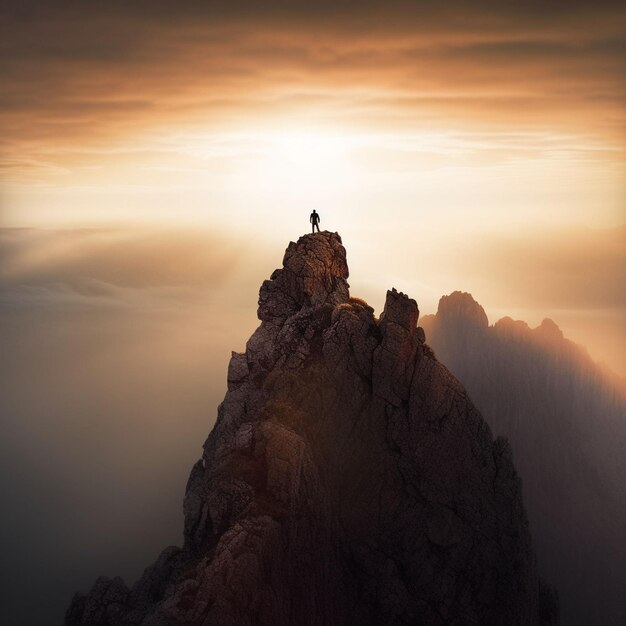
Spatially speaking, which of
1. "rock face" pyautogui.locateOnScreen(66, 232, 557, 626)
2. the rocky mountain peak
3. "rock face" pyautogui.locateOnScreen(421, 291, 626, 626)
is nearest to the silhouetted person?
"rock face" pyautogui.locateOnScreen(66, 232, 557, 626)

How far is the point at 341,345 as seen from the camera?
1980 inches

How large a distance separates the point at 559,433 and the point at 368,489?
342 feet

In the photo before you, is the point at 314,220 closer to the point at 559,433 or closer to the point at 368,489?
the point at 368,489

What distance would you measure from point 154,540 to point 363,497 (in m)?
139

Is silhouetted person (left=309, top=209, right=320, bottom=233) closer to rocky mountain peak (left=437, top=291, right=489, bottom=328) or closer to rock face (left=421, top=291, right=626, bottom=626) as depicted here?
rock face (left=421, top=291, right=626, bottom=626)

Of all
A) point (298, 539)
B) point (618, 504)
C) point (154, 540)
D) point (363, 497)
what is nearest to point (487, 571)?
point (363, 497)

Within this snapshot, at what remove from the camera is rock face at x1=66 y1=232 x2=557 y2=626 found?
45.3m

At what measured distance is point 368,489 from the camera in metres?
48.6

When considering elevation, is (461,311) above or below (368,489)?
above

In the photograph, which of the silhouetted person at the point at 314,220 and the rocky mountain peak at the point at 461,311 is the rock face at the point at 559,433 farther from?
the silhouetted person at the point at 314,220

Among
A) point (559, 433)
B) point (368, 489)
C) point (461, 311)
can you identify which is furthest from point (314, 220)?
point (461, 311)

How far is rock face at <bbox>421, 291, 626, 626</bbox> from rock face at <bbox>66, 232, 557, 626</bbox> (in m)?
77.5

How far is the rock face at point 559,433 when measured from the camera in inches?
4712

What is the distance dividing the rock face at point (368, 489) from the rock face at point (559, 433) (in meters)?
77.5
